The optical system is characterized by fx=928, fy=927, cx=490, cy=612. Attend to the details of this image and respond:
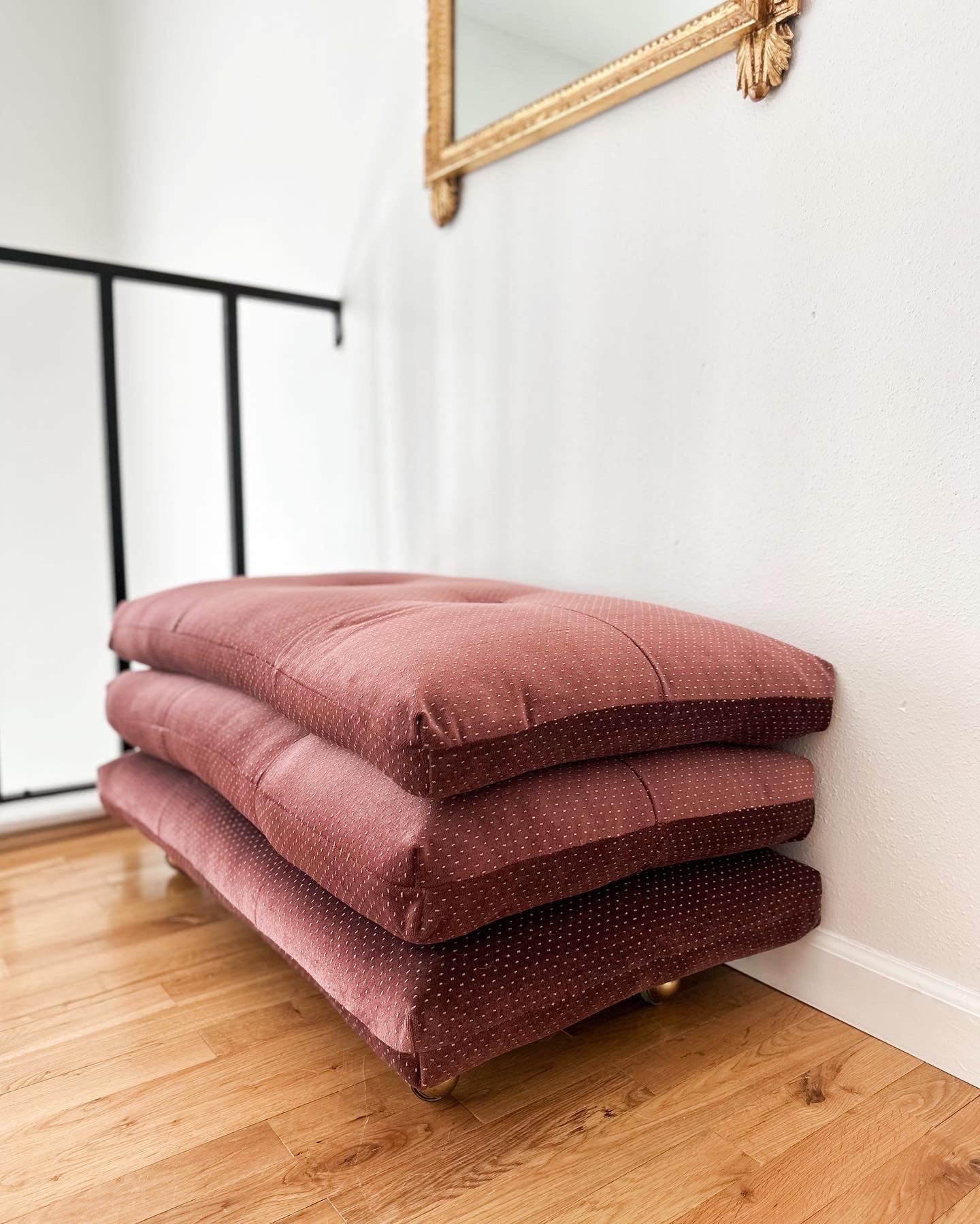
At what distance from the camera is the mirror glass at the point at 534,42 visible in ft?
4.38

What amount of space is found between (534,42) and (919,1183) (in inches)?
65.4

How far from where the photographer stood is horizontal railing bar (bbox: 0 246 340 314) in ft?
5.33

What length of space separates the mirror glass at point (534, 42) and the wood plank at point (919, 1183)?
53.5 inches

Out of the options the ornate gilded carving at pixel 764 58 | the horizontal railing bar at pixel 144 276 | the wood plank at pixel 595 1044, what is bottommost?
the wood plank at pixel 595 1044

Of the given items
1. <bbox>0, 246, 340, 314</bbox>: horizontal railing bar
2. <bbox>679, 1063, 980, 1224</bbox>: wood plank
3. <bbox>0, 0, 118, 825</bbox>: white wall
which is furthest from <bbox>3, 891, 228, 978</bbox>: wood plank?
<bbox>0, 0, 118, 825</bbox>: white wall

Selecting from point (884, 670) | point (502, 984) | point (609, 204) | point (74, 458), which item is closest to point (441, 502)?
point (609, 204)

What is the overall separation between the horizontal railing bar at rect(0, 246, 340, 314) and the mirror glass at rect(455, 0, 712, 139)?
1.67 ft

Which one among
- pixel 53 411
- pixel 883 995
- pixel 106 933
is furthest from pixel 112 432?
pixel 53 411

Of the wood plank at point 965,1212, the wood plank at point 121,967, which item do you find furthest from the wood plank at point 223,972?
the wood plank at point 965,1212

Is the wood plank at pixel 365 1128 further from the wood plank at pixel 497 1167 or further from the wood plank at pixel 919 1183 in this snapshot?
the wood plank at pixel 919 1183

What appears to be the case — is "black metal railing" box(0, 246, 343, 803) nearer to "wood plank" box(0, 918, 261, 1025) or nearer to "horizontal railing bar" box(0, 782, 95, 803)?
"horizontal railing bar" box(0, 782, 95, 803)

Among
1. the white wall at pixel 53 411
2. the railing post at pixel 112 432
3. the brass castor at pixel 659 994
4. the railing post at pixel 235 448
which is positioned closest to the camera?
the brass castor at pixel 659 994

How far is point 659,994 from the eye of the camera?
114 cm

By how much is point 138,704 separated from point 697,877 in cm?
91
